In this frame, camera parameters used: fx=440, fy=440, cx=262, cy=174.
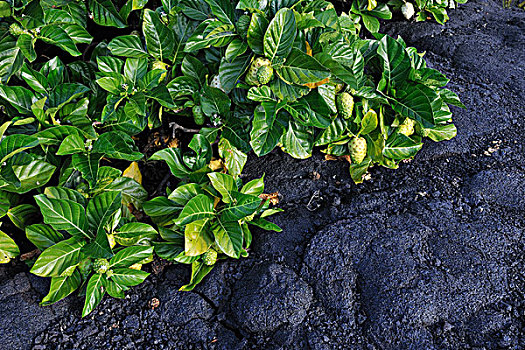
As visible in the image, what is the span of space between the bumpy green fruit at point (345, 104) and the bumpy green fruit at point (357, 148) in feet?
0.58

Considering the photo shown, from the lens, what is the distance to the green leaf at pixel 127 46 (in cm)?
237

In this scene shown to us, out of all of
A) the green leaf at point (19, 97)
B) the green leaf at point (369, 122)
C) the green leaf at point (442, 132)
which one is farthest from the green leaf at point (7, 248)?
the green leaf at point (442, 132)

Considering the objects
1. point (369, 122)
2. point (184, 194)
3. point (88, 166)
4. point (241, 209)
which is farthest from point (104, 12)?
point (369, 122)

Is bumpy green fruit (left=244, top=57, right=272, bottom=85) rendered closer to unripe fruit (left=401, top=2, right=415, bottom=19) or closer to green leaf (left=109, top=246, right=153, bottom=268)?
green leaf (left=109, top=246, right=153, bottom=268)

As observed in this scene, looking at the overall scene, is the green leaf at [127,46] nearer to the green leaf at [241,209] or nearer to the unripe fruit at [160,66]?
the unripe fruit at [160,66]

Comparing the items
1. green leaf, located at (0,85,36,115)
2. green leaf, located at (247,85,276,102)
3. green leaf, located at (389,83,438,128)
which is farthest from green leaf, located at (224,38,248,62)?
green leaf, located at (0,85,36,115)

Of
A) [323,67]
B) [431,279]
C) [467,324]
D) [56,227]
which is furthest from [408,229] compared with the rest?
[56,227]

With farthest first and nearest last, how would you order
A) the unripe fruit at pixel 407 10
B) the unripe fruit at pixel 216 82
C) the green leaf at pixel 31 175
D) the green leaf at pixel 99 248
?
the unripe fruit at pixel 407 10 → the unripe fruit at pixel 216 82 → the green leaf at pixel 31 175 → the green leaf at pixel 99 248

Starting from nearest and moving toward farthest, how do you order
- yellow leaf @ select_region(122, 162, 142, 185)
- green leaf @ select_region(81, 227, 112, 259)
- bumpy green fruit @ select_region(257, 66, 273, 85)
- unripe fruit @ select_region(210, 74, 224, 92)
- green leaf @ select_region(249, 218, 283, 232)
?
green leaf @ select_region(81, 227, 112, 259) → bumpy green fruit @ select_region(257, 66, 273, 85) → green leaf @ select_region(249, 218, 283, 232) → unripe fruit @ select_region(210, 74, 224, 92) → yellow leaf @ select_region(122, 162, 142, 185)

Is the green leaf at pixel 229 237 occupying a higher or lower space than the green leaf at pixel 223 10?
lower

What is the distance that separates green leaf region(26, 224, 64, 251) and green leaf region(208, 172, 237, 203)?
2.65 feet

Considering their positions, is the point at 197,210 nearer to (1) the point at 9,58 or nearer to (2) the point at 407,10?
(1) the point at 9,58

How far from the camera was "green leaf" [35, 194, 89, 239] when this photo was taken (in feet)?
6.66

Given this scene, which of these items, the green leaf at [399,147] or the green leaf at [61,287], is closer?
the green leaf at [61,287]
